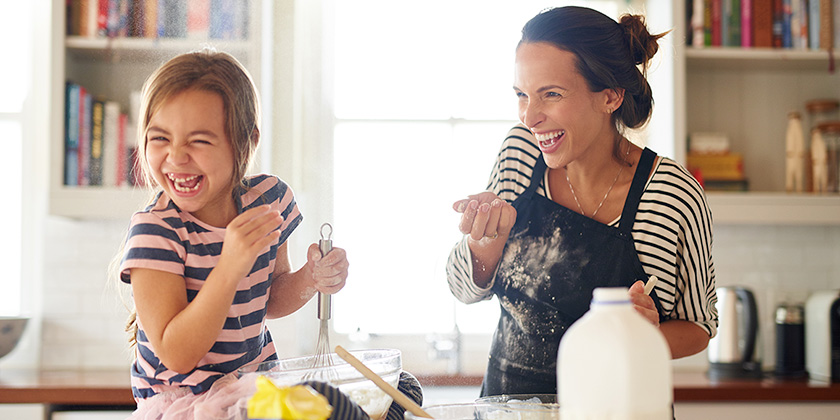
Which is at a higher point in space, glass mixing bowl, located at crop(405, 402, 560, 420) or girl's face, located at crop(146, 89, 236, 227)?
girl's face, located at crop(146, 89, 236, 227)

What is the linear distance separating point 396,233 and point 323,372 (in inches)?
49.2

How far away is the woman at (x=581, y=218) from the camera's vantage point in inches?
49.1

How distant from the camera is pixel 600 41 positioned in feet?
4.10

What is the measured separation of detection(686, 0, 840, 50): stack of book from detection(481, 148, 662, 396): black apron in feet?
4.51

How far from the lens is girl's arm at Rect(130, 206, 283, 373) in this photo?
3.00 feet

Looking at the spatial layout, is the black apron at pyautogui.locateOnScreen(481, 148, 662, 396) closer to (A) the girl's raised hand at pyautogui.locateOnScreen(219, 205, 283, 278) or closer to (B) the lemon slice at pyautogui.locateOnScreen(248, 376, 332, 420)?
(A) the girl's raised hand at pyautogui.locateOnScreen(219, 205, 283, 278)

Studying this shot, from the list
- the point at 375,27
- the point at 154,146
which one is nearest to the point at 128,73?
the point at 375,27

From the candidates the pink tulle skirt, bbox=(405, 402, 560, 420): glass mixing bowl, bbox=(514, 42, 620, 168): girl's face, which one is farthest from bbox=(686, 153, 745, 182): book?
the pink tulle skirt

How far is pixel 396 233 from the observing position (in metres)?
2.13

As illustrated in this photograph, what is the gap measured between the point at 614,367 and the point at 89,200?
214 centimetres

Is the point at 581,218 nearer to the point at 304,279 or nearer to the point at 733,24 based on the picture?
the point at 304,279

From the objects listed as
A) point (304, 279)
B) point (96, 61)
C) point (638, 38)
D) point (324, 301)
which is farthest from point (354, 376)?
point (96, 61)

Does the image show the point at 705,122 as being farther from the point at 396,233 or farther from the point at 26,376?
the point at 26,376

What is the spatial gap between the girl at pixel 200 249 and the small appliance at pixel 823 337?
6.21ft
